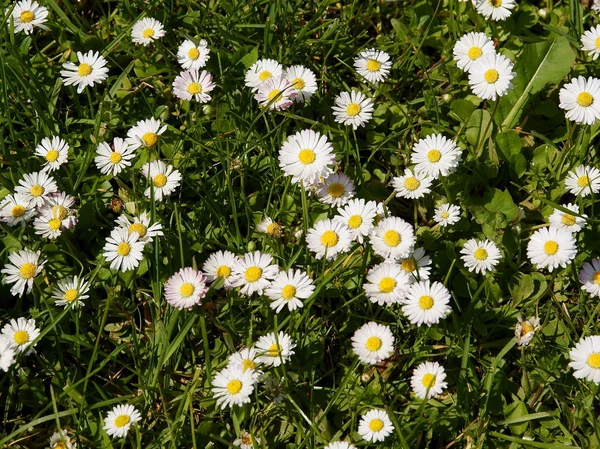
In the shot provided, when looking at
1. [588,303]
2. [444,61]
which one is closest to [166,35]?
[444,61]

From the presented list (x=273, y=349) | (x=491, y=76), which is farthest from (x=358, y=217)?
(x=491, y=76)

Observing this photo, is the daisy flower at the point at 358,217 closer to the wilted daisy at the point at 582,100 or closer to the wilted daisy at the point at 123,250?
the wilted daisy at the point at 123,250

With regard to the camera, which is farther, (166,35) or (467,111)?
(166,35)

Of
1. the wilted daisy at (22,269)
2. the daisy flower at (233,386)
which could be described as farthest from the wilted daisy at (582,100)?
the wilted daisy at (22,269)

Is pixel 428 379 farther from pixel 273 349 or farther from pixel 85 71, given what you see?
pixel 85 71

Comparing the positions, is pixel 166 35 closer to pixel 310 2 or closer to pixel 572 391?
pixel 310 2

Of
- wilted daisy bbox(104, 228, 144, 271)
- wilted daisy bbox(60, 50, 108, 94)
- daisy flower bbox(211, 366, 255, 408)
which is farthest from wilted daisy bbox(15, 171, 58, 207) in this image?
daisy flower bbox(211, 366, 255, 408)
